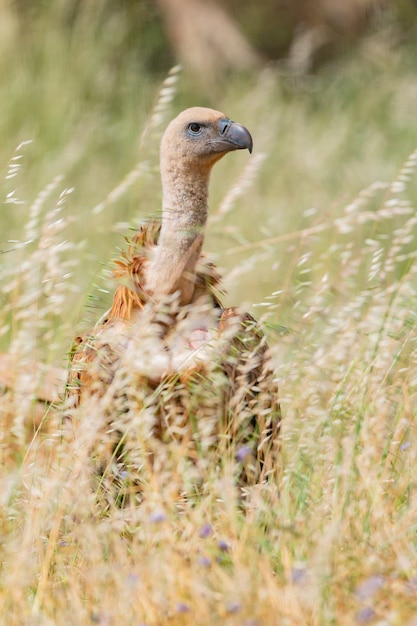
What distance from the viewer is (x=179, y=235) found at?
3523 millimetres

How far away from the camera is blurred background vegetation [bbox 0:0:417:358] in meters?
6.82

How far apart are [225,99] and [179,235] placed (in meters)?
6.25

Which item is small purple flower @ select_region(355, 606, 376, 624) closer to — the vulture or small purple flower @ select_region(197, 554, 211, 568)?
small purple flower @ select_region(197, 554, 211, 568)

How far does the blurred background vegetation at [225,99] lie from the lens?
22.4ft

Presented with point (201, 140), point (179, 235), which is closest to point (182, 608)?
point (179, 235)

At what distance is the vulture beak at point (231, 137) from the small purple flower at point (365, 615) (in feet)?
6.11

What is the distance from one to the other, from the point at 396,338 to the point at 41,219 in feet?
12.3

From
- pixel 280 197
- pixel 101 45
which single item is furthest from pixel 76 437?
pixel 101 45

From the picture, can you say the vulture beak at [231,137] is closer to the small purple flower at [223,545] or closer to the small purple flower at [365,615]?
the small purple flower at [223,545]

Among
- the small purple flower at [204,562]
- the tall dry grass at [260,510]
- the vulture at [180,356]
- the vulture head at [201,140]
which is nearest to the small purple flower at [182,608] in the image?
the tall dry grass at [260,510]

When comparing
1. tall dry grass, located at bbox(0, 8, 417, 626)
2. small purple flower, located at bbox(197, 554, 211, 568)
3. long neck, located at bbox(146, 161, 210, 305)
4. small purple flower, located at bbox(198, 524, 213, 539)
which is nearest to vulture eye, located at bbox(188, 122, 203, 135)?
long neck, located at bbox(146, 161, 210, 305)

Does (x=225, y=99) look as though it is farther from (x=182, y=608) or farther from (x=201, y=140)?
(x=182, y=608)

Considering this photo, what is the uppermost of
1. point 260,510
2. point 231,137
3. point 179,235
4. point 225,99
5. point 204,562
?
point 231,137

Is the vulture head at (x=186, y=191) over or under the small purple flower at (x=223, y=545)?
over
